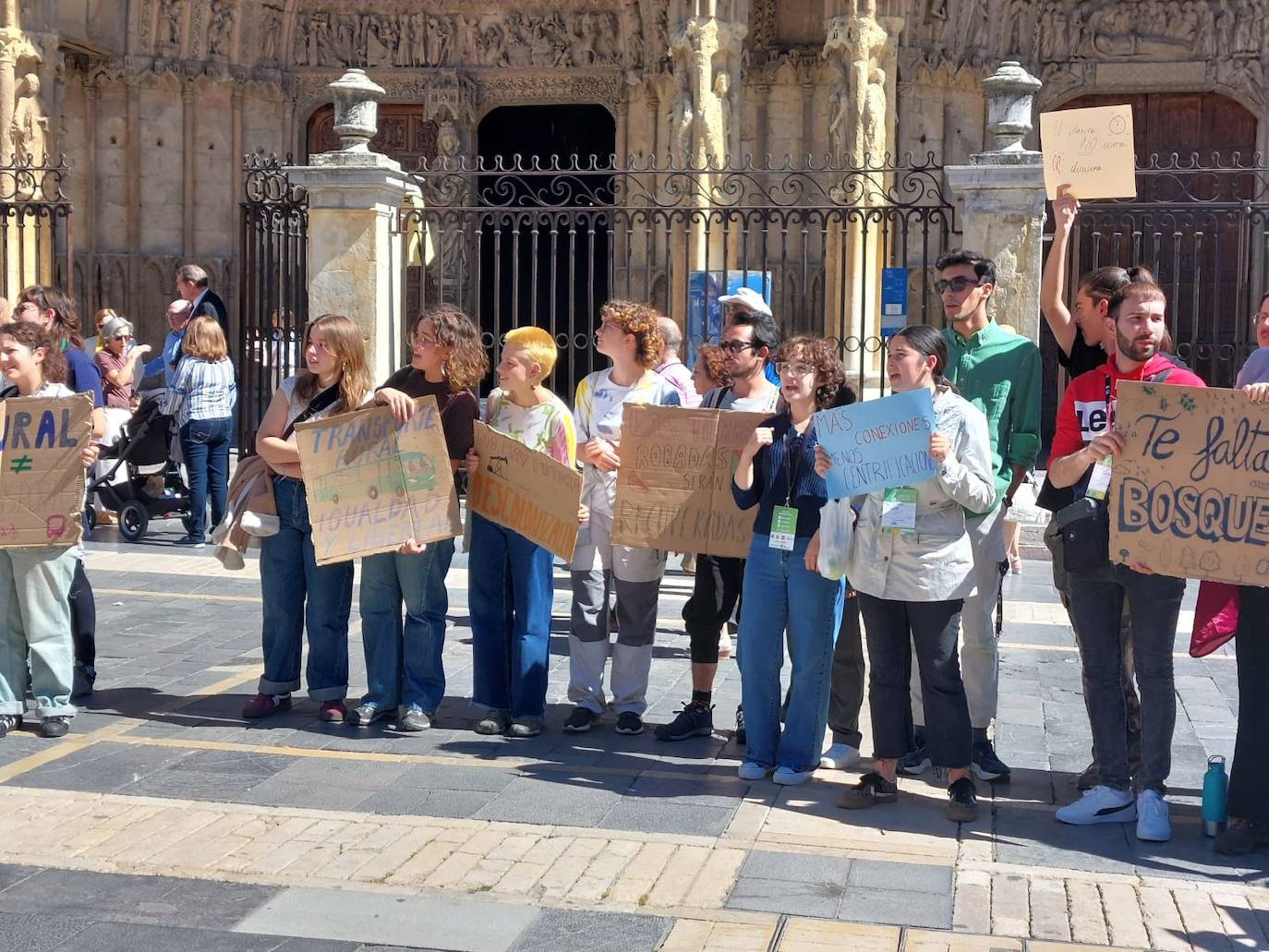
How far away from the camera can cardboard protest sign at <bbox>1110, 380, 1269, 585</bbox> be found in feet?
17.7

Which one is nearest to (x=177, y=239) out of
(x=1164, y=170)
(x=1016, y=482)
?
(x=1164, y=170)

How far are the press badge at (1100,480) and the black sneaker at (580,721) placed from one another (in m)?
2.33

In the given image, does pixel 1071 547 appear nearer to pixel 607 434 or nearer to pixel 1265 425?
pixel 1265 425

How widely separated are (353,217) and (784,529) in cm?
691

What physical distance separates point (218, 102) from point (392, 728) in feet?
46.1

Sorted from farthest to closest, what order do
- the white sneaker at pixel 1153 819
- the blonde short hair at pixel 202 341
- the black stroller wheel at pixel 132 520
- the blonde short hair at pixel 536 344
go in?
the black stroller wheel at pixel 132 520
the blonde short hair at pixel 202 341
the blonde short hair at pixel 536 344
the white sneaker at pixel 1153 819

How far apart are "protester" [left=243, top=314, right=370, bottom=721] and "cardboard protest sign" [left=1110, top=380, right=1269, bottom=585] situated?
123 inches

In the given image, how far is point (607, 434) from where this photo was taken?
6938 millimetres

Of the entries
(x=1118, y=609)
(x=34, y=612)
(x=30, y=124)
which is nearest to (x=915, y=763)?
(x=1118, y=609)

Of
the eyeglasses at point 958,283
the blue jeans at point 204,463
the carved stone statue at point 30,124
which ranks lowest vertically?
the blue jeans at point 204,463

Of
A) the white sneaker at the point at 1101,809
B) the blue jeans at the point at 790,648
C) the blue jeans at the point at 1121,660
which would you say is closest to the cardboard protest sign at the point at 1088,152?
the blue jeans at the point at 1121,660

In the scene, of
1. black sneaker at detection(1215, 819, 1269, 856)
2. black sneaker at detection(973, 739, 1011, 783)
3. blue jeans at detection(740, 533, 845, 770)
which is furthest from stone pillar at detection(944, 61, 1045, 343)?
black sneaker at detection(1215, 819, 1269, 856)

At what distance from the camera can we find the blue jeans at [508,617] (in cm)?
672

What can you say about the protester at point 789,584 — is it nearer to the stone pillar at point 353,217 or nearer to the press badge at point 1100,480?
the press badge at point 1100,480
